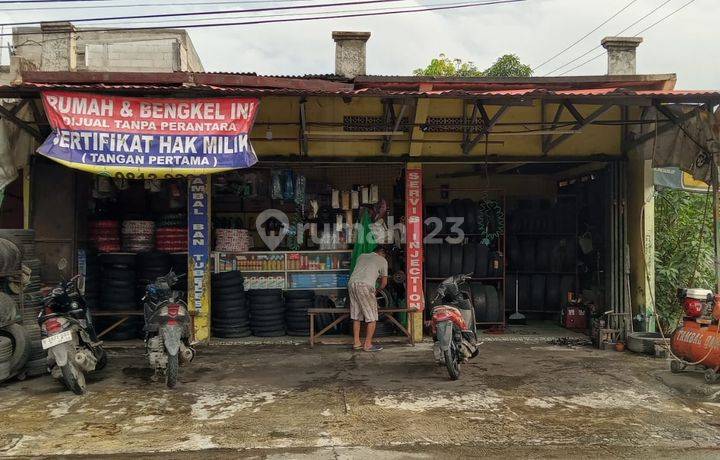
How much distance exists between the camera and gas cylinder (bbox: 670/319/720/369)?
6613mm

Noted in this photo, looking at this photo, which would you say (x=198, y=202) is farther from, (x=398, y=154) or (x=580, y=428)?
(x=580, y=428)

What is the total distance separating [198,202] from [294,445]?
509cm

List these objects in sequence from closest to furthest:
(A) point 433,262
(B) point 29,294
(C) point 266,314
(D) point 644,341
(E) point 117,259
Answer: (B) point 29,294 < (D) point 644,341 < (E) point 117,259 < (C) point 266,314 < (A) point 433,262

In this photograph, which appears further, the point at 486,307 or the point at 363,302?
the point at 486,307

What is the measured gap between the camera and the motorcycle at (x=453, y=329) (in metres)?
6.89

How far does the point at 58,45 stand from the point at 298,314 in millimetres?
6306

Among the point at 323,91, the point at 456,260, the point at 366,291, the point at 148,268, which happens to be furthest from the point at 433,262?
the point at 148,268

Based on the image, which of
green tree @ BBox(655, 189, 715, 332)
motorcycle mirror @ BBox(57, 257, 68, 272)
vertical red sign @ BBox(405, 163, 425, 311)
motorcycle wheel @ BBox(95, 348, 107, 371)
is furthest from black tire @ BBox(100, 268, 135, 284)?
green tree @ BBox(655, 189, 715, 332)

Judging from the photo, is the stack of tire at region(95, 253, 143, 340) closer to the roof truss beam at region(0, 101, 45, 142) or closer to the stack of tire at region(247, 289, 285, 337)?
the stack of tire at region(247, 289, 285, 337)

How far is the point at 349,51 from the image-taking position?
998 centimetres

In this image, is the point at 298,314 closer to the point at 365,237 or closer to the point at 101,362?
the point at 365,237

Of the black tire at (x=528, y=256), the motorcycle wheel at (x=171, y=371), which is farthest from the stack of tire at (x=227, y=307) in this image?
the black tire at (x=528, y=256)

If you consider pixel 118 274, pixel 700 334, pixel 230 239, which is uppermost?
pixel 230 239

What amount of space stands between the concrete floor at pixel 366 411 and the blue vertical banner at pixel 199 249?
3.76 ft
